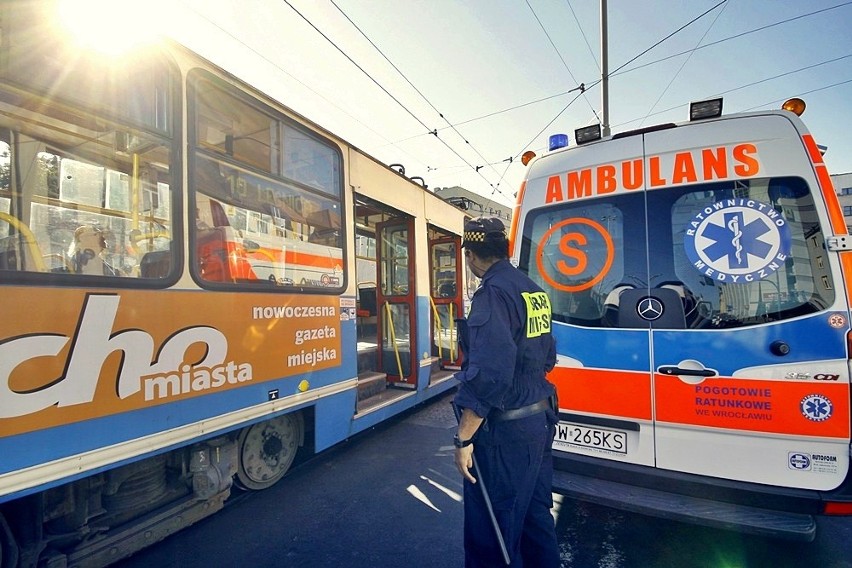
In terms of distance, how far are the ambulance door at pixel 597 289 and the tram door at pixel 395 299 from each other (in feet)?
9.62

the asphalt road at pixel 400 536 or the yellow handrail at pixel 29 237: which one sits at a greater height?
the yellow handrail at pixel 29 237

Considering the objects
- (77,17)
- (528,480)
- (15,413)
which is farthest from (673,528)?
(77,17)

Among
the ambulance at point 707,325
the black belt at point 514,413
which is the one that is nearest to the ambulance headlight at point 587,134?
the ambulance at point 707,325

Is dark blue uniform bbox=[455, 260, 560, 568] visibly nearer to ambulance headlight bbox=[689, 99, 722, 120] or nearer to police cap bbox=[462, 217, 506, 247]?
police cap bbox=[462, 217, 506, 247]

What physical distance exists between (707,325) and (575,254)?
2.87 feet

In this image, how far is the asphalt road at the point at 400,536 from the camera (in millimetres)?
2525

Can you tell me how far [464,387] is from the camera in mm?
1853

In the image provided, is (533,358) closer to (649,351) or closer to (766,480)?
(649,351)

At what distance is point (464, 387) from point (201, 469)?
206 centimetres

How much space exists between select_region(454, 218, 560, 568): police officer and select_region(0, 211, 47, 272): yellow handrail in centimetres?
201

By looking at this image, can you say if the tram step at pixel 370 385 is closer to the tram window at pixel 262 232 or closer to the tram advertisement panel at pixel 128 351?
the tram window at pixel 262 232

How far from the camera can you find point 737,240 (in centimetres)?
228

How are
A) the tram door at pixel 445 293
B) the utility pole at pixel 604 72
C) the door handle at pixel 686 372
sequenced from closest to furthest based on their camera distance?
the door handle at pixel 686 372 < the tram door at pixel 445 293 < the utility pole at pixel 604 72

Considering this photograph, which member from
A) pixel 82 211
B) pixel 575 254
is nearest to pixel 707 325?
pixel 575 254
